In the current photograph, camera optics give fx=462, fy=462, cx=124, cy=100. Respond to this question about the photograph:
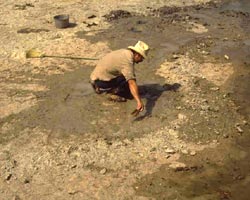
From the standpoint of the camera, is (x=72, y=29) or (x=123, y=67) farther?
(x=72, y=29)

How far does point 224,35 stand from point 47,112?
20.1 feet

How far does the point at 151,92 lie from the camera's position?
9133 mm

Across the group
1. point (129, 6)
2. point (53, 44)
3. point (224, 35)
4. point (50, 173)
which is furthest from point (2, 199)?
point (129, 6)

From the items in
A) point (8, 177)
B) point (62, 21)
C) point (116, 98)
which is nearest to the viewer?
point (8, 177)

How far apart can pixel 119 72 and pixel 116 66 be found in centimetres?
22

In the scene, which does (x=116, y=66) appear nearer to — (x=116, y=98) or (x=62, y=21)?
(x=116, y=98)

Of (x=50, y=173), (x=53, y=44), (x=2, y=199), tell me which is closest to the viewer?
(x=2, y=199)

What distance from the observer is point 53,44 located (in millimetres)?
11625

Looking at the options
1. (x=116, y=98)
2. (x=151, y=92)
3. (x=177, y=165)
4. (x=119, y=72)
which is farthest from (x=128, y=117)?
(x=177, y=165)

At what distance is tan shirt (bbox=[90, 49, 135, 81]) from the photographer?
26.3 ft

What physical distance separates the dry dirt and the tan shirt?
1.55ft

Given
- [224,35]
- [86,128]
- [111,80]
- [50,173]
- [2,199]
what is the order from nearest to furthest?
[2,199] → [50,173] → [86,128] → [111,80] → [224,35]

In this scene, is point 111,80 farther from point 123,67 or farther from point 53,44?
point 53,44

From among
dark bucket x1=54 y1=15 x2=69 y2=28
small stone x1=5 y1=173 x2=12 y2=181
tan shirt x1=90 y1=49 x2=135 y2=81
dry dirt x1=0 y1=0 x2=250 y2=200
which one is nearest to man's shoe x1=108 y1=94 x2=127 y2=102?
dry dirt x1=0 y1=0 x2=250 y2=200
